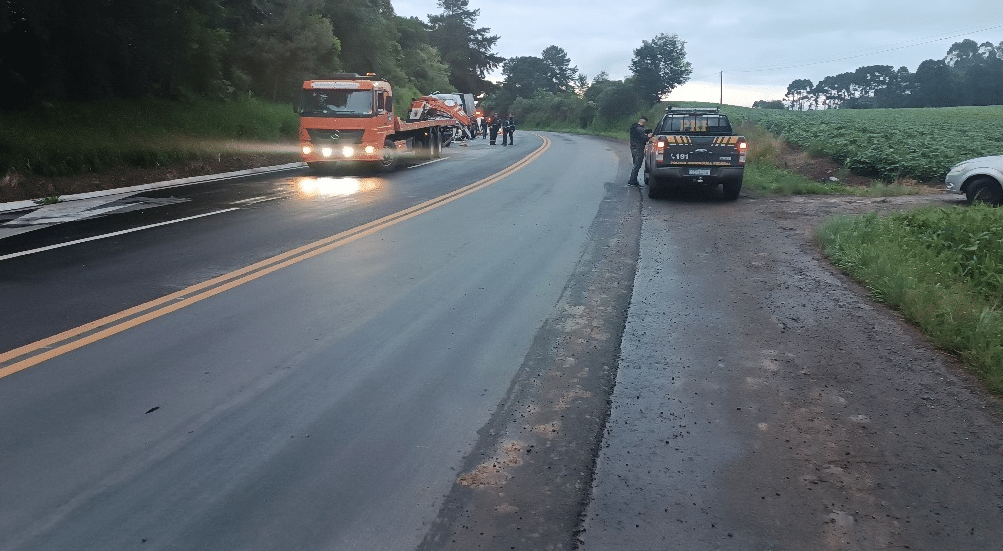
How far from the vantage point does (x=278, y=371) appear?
606cm

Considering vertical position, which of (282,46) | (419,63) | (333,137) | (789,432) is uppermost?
(419,63)

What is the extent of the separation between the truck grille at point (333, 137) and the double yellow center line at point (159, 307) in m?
9.98

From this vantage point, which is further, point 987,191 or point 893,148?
point 893,148

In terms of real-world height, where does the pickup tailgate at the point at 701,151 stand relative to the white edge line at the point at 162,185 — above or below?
above

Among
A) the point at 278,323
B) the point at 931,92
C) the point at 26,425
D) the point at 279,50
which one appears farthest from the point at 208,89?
the point at 931,92

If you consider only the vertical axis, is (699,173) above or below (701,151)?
below

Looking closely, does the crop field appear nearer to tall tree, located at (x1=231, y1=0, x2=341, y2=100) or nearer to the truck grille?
the truck grille

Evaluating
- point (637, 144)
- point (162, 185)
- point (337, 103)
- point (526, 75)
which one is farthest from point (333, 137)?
point (526, 75)

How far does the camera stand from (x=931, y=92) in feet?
360

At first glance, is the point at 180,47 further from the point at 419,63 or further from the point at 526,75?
the point at 526,75

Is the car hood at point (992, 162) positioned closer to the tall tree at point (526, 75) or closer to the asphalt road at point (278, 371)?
the asphalt road at point (278, 371)

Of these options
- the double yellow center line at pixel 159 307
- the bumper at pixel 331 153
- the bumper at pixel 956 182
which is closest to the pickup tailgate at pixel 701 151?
the bumper at pixel 956 182

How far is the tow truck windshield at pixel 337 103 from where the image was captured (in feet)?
76.2

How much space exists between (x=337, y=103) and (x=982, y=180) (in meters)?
15.8
